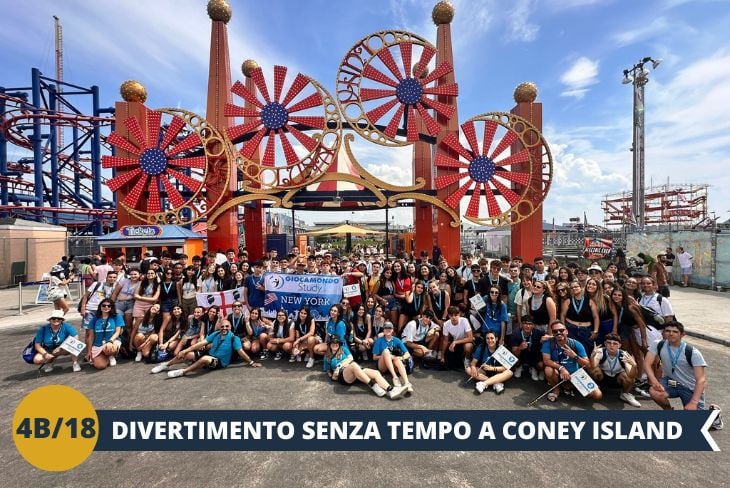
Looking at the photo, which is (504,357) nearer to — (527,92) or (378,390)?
(378,390)

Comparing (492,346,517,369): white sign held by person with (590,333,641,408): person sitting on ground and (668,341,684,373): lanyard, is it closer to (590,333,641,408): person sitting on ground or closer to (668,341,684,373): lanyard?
(590,333,641,408): person sitting on ground

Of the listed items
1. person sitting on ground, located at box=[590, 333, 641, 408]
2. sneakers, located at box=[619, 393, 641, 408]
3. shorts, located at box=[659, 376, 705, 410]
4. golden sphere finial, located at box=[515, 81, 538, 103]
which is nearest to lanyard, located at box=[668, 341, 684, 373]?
shorts, located at box=[659, 376, 705, 410]

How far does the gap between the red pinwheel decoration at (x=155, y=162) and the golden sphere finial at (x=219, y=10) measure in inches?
194

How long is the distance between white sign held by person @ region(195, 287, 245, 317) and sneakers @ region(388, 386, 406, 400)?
4.05m

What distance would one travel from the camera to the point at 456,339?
19.3 ft

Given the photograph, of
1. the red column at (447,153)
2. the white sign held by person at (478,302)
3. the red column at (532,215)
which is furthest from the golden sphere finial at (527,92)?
the white sign held by person at (478,302)

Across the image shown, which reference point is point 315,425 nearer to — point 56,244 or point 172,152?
point 172,152

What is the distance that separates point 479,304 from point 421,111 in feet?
33.6

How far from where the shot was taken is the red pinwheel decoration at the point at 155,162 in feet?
43.6

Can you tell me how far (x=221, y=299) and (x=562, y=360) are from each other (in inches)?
262

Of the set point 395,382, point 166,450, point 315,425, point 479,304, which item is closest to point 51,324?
point 166,450

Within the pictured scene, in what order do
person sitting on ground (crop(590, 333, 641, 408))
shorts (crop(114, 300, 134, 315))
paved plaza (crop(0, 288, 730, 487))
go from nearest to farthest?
1. paved plaza (crop(0, 288, 730, 487))
2. person sitting on ground (crop(590, 333, 641, 408))
3. shorts (crop(114, 300, 134, 315))

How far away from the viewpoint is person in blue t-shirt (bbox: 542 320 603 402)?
4.77m

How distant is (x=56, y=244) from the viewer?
677 inches
